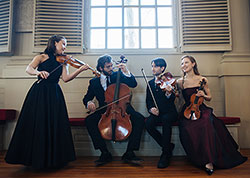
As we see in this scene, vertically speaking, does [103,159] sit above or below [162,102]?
below

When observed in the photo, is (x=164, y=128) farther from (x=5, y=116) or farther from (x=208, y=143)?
(x=5, y=116)

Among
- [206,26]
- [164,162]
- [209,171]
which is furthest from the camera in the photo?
[206,26]

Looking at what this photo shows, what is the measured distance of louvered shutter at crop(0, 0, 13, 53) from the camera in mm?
2959

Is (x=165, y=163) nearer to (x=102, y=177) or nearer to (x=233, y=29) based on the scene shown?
(x=102, y=177)

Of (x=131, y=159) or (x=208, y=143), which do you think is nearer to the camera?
(x=208, y=143)

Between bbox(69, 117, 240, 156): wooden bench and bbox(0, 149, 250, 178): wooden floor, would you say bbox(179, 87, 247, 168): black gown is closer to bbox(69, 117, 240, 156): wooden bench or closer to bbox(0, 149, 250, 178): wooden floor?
bbox(0, 149, 250, 178): wooden floor

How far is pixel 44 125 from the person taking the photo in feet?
6.02

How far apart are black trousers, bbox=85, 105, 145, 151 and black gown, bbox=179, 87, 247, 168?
420 mm

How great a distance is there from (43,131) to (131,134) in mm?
820

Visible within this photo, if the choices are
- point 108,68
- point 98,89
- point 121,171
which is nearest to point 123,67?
point 108,68

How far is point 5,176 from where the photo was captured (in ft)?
5.56

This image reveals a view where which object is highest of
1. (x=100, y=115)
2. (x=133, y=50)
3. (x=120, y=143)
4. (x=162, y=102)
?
(x=133, y=50)

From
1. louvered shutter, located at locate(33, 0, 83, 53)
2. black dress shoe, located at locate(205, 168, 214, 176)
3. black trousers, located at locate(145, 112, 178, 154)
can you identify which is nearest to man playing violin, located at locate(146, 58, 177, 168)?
black trousers, located at locate(145, 112, 178, 154)

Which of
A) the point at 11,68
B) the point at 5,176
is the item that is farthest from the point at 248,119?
the point at 11,68
